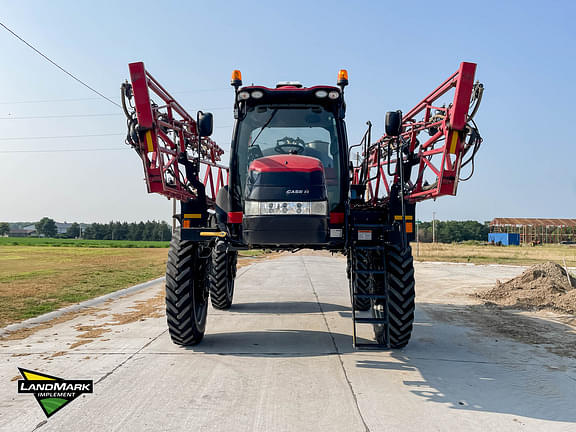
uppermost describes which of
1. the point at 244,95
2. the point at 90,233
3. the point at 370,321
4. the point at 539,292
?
the point at 244,95

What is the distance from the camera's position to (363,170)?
925 cm

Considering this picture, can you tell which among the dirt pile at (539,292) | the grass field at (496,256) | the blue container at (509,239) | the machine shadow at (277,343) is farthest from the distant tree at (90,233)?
the machine shadow at (277,343)

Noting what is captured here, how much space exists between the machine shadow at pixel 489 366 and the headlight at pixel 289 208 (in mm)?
1991

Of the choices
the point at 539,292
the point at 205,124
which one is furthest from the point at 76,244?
the point at 205,124

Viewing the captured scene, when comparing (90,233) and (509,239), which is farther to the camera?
(90,233)

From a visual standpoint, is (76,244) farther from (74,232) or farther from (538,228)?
(538,228)

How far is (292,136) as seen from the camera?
22.2 feet

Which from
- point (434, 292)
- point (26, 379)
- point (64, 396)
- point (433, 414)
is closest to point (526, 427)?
point (433, 414)

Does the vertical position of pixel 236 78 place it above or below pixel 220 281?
above

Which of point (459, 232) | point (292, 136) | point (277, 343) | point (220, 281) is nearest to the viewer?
point (292, 136)

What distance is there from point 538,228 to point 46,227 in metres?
104

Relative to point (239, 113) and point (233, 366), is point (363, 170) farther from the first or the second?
point (233, 366)

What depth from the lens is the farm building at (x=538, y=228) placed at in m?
75.4

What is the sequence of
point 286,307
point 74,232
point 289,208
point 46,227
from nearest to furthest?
point 289,208 → point 286,307 → point 74,232 → point 46,227
